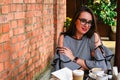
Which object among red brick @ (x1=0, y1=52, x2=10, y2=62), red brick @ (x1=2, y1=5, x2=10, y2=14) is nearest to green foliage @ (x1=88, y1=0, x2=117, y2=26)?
red brick @ (x1=2, y1=5, x2=10, y2=14)

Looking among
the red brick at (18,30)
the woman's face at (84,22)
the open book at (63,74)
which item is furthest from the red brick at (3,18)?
the open book at (63,74)

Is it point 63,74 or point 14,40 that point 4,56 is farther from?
point 63,74

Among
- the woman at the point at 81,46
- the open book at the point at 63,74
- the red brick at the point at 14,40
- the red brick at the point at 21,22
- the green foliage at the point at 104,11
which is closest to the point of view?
the open book at the point at 63,74

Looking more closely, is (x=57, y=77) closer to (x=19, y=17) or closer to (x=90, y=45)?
(x=90, y=45)

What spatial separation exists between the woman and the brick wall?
1.79 feet

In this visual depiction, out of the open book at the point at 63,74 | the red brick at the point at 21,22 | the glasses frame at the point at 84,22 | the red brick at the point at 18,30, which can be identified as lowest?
the open book at the point at 63,74

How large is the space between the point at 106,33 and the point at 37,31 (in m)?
5.78

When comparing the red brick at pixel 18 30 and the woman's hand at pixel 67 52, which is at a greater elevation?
the red brick at pixel 18 30

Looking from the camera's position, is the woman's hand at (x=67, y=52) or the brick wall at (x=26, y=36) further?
the brick wall at (x=26, y=36)

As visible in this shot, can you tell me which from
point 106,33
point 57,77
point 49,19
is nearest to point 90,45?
point 57,77

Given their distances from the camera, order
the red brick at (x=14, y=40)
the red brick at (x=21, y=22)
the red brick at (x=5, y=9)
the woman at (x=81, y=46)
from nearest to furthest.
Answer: the woman at (x=81, y=46) → the red brick at (x=5, y=9) → the red brick at (x=14, y=40) → the red brick at (x=21, y=22)

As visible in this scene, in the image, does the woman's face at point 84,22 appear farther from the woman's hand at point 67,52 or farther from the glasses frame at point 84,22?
the woman's hand at point 67,52

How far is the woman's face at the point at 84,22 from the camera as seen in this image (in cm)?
244

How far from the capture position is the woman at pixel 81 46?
236 cm
